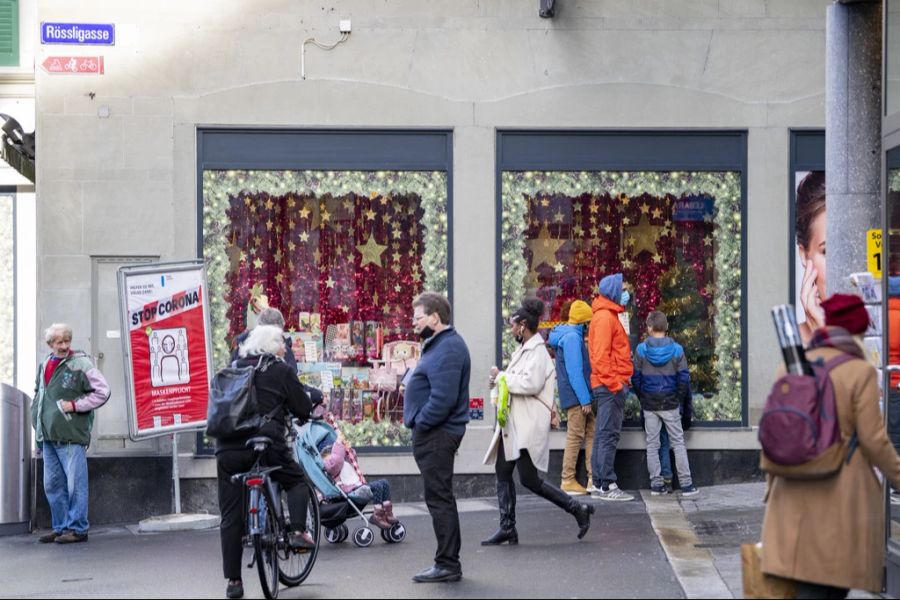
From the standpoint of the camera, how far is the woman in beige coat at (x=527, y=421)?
10312mm

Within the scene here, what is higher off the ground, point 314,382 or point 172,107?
point 172,107

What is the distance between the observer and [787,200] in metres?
13.6

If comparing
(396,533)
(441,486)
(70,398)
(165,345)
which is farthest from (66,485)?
(441,486)

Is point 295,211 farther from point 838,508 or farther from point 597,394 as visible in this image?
point 838,508

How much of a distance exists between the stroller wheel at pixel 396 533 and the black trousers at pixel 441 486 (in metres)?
1.94

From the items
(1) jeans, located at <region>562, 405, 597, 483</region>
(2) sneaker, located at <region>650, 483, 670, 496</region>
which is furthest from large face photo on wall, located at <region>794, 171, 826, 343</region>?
(1) jeans, located at <region>562, 405, 597, 483</region>

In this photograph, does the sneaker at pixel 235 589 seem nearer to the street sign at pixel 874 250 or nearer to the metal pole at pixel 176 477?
the metal pole at pixel 176 477

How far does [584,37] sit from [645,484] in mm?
4385

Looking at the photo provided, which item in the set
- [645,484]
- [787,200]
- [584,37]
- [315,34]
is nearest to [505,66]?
[584,37]

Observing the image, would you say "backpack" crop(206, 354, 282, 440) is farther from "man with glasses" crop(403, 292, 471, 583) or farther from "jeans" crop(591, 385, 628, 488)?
"jeans" crop(591, 385, 628, 488)

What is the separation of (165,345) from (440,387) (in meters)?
4.61

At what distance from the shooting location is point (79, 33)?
13406 millimetres

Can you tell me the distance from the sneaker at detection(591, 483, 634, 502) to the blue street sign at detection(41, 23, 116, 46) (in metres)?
6.31

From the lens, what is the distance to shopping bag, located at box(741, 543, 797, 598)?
634 cm
